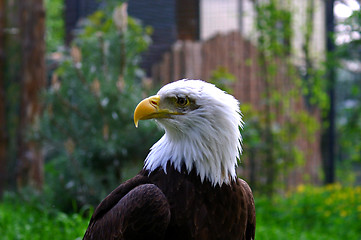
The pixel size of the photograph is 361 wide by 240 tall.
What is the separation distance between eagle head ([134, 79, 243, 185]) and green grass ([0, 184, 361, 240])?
6.24ft

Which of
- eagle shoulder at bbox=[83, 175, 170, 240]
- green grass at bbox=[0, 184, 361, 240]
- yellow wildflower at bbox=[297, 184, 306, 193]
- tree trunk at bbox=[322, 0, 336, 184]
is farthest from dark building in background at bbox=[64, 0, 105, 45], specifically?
eagle shoulder at bbox=[83, 175, 170, 240]

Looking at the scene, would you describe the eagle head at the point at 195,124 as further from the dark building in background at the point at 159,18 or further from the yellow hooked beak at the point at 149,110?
the dark building in background at the point at 159,18

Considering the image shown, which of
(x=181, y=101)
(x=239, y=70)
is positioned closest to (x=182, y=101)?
(x=181, y=101)

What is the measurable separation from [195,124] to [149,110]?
0.28 m

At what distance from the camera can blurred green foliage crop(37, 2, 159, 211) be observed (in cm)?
567

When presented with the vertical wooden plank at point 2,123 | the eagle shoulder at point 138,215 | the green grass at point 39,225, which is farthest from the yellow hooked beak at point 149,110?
the vertical wooden plank at point 2,123

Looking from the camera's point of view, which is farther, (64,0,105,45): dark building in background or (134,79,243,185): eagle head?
(64,0,105,45): dark building in background

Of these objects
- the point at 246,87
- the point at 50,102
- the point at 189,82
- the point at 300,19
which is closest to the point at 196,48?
the point at 246,87

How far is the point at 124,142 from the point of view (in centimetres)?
571

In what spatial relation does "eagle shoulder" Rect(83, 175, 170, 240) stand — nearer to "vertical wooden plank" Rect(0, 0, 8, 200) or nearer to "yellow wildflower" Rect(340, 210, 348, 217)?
"yellow wildflower" Rect(340, 210, 348, 217)

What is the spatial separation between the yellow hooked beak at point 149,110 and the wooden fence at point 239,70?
4.85 metres

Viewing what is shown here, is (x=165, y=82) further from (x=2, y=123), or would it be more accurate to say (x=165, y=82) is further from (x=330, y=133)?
(x=330, y=133)

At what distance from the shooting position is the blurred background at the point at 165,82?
18.9 feet

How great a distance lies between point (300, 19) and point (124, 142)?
4640 mm
